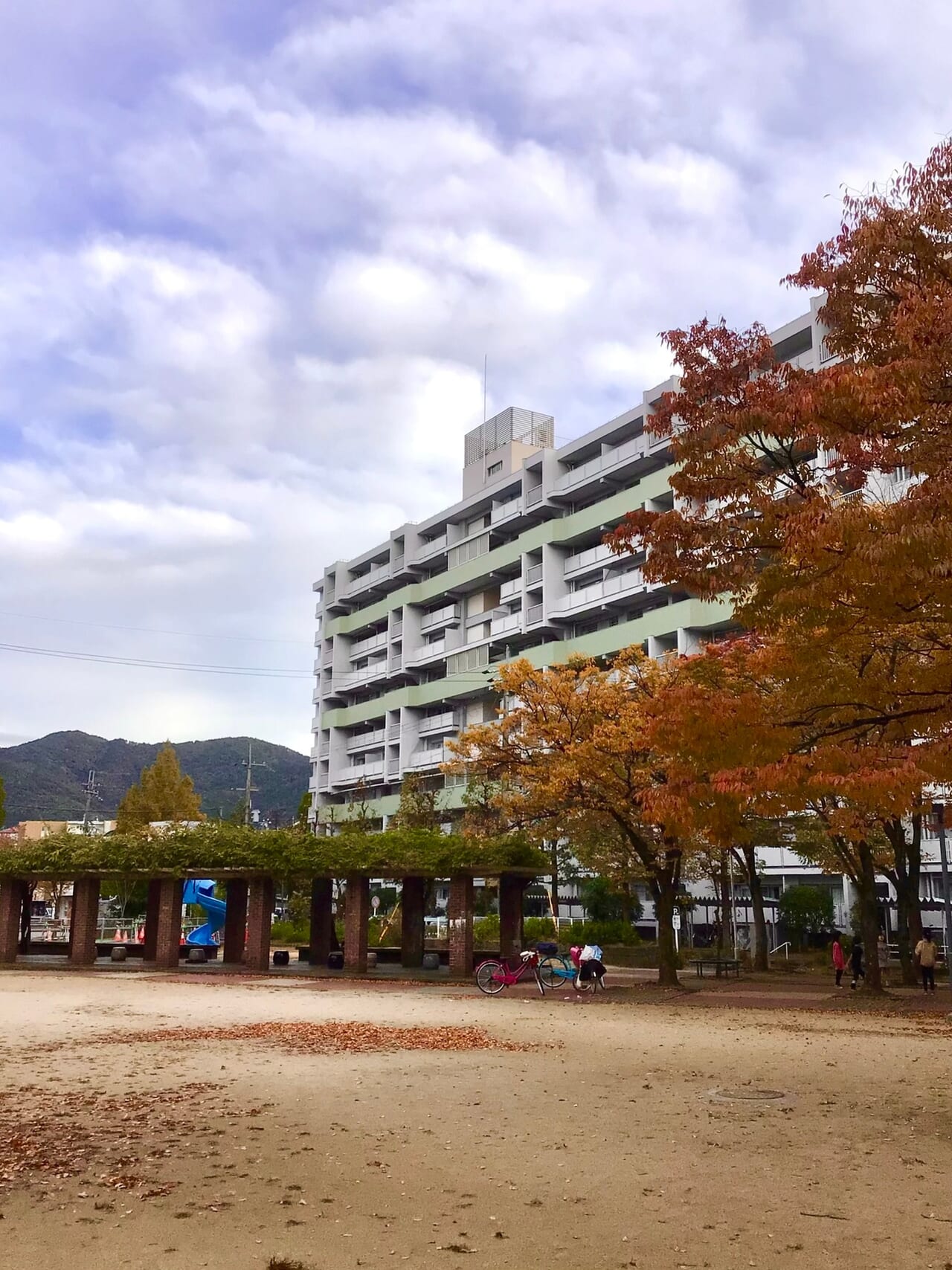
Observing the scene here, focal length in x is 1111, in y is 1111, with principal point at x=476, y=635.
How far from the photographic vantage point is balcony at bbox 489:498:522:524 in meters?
65.1

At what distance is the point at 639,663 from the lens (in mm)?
28688

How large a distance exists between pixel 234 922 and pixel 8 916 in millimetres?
7021

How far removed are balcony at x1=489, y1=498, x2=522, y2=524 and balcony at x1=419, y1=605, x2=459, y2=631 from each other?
714cm

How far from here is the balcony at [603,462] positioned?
183 ft

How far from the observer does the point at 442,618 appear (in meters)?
73.4

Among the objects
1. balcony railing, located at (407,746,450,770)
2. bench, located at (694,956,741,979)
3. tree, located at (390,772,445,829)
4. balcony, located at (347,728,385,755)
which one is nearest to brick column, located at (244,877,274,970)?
bench, located at (694,956,741,979)

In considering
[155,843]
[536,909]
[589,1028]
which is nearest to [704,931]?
[536,909]

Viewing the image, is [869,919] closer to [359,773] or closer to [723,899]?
[723,899]

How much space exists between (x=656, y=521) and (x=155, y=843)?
1003 inches

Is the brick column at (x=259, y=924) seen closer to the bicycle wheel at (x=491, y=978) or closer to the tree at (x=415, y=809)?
the bicycle wheel at (x=491, y=978)

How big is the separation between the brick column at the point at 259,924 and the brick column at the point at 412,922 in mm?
4194

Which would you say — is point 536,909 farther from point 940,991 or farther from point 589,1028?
point 589,1028

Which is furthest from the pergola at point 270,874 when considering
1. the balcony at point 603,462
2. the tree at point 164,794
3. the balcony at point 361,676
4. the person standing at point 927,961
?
the balcony at point 361,676

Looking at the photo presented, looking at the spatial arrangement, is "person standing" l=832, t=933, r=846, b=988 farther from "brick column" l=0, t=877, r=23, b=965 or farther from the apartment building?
"brick column" l=0, t=877, r=23, b=965
